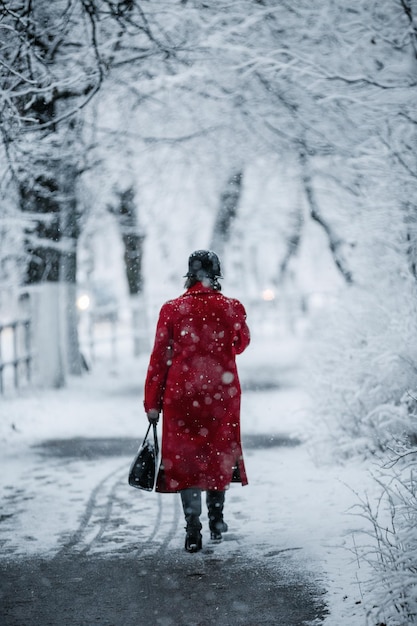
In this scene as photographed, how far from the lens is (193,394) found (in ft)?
17.2

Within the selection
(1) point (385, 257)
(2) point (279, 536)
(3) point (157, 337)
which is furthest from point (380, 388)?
(3) point (157, 337)

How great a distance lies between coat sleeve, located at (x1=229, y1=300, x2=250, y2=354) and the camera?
17.7ft

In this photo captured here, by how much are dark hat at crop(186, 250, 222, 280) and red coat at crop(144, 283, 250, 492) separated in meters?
0.17

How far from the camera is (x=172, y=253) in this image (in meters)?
30.7

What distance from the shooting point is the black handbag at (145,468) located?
5.28 m

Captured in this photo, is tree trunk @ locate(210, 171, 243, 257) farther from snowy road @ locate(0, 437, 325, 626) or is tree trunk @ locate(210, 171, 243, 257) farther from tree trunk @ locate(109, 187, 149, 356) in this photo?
snowy road @ locate(0, 437, 325, 626)

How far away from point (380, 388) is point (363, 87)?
123 inches

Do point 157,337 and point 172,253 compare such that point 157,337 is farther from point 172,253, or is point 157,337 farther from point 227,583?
point 172,253

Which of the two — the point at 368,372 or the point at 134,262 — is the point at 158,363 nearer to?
the point at 368,372

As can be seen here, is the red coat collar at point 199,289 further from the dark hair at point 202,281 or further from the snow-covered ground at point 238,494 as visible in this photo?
the snow-covered ground at point 238,494

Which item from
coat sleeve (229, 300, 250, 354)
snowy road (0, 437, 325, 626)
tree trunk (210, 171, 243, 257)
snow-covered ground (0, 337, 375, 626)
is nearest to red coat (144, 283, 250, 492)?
coat sleeve (229, 300, 250, 354)

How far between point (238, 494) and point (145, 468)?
2.04 metres

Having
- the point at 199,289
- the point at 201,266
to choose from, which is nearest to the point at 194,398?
the point at 199,289

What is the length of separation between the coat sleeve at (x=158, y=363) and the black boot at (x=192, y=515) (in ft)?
1.94
